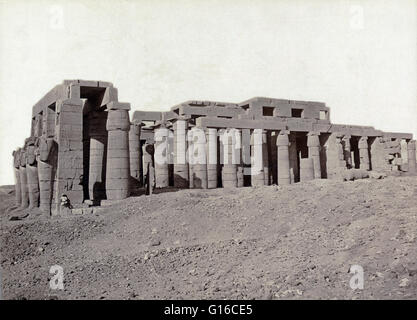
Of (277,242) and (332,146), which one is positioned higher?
(332,146)

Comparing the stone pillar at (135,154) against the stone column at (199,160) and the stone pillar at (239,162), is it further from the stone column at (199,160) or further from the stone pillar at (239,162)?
the stone pillar at (239,162)

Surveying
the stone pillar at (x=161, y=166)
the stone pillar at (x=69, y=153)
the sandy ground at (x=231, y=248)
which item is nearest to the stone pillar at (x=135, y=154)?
the stone pillar at (x=161, y=166)

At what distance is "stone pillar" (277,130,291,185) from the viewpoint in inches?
887

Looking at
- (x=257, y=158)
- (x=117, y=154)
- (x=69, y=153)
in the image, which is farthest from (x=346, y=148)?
(x=69, y=153)

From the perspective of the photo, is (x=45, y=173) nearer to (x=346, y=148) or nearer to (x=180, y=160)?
(x=180, y=160)

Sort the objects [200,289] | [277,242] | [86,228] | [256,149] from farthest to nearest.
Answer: [256,149], [86,228], [277,242], [200,289]

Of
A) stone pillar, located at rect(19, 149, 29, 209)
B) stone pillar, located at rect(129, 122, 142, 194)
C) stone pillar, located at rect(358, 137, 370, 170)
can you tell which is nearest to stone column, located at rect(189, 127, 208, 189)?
stone pillar, located at rect(129, 122, 142, 194)

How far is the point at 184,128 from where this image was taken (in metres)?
20.6

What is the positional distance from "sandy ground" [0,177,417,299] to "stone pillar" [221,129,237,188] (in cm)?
781

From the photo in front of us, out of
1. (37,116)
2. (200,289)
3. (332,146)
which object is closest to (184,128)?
(37,116)

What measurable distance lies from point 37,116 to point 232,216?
13.4 meters

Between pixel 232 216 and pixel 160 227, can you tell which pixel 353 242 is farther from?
pixel 160 227

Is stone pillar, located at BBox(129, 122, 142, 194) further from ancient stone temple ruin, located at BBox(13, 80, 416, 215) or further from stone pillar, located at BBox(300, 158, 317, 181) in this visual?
stone pillar, located at BBox(300, 158, 317, 181)
